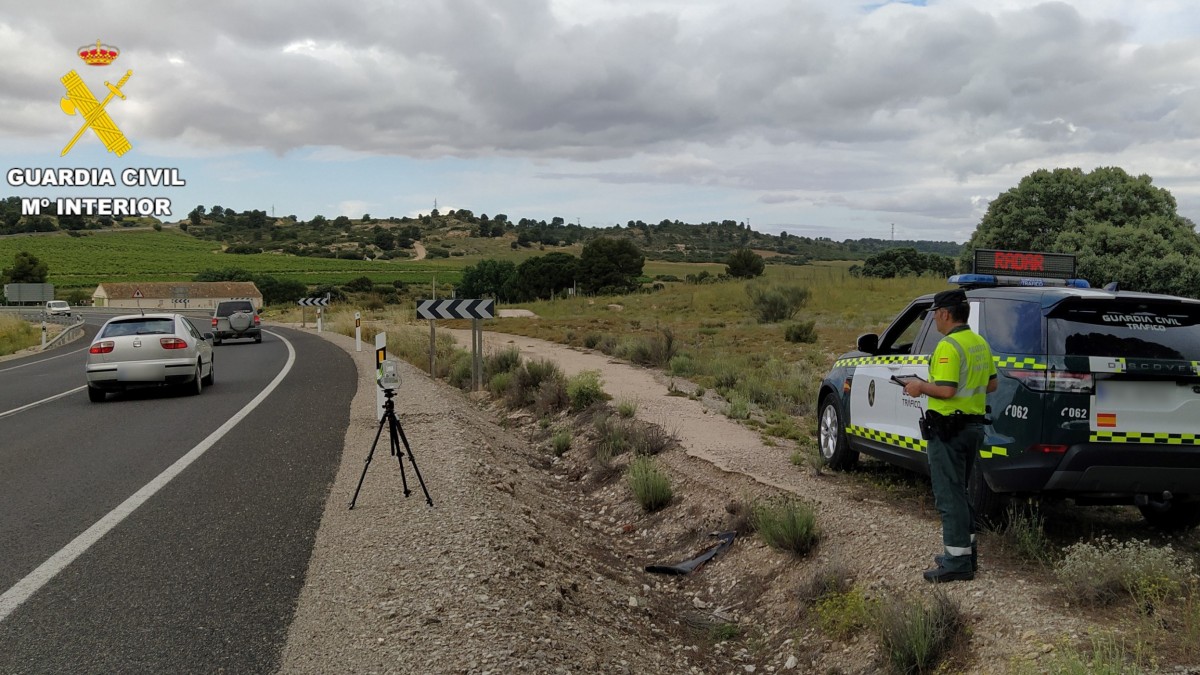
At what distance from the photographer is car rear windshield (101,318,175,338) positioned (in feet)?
53.4

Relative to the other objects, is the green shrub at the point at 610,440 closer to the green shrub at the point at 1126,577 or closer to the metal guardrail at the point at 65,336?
the green shrub at the point at 1126,577

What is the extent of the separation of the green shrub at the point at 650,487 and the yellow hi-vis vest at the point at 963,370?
3.98 m

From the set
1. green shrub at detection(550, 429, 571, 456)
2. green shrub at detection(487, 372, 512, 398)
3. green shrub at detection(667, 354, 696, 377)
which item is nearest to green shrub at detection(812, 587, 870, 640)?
green shrub at detection(550, 429, 571, 456)

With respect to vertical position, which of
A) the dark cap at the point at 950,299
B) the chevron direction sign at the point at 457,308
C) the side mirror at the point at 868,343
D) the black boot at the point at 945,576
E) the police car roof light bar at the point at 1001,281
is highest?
the police car roof light bar at the point at 1001,281

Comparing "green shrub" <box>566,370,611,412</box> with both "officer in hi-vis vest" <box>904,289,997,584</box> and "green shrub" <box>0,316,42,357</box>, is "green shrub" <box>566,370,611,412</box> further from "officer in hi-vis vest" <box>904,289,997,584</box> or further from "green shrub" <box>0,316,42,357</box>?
"green shrub" <box>0,316,42,357</box>

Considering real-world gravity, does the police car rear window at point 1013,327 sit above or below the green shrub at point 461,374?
above

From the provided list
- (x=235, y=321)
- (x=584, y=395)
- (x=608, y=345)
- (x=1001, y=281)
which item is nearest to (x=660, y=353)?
(x=608, y=345)

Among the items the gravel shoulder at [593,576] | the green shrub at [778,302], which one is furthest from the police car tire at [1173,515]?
the green shrub at [778,302]

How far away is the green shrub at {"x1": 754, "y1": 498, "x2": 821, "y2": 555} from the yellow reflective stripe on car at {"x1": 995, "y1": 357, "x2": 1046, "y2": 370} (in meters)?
1.87

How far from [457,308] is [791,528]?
11.6 metres

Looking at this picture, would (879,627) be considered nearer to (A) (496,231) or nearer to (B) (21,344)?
(B) (21,344)

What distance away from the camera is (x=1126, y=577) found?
507cm

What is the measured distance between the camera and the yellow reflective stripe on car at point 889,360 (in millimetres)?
7494

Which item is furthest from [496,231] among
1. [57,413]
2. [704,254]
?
[57,413]
